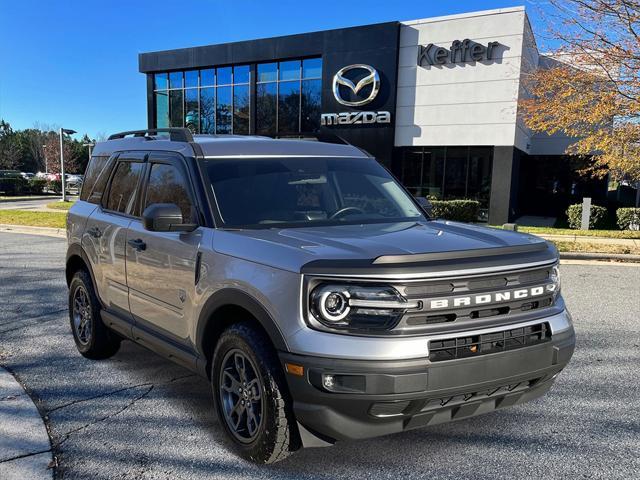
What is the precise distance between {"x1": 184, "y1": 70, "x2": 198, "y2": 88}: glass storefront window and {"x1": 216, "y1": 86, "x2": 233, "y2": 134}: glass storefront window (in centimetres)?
178

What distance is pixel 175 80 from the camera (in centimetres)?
2909

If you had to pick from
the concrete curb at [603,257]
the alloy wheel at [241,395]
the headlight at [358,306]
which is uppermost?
the headlight at [358,306]

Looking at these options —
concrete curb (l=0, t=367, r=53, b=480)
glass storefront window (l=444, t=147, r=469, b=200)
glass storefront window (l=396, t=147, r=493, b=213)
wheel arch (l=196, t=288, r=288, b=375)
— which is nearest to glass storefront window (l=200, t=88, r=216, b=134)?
glass storefront window (l=396, t=147, r=493, b=213)

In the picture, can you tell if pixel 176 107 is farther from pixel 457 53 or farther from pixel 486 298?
pixel 486 298

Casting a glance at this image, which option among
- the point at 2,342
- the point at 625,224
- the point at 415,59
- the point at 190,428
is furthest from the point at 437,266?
the point at 415,59

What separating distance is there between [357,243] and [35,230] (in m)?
16.3

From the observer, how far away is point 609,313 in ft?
22.3

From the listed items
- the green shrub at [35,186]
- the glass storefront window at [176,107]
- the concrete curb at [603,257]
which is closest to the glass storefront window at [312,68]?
the glass storefront window at [176,107]

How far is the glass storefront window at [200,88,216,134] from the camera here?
2770cm

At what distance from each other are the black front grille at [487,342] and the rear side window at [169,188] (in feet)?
6.17

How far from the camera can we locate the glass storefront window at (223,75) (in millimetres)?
26819

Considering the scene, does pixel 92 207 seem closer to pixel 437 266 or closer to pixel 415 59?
pixel 437 266

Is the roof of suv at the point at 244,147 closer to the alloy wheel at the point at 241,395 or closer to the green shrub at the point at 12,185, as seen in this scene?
the alloy wheel at the point at 241,395

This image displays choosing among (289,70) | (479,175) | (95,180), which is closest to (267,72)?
(289,70)
